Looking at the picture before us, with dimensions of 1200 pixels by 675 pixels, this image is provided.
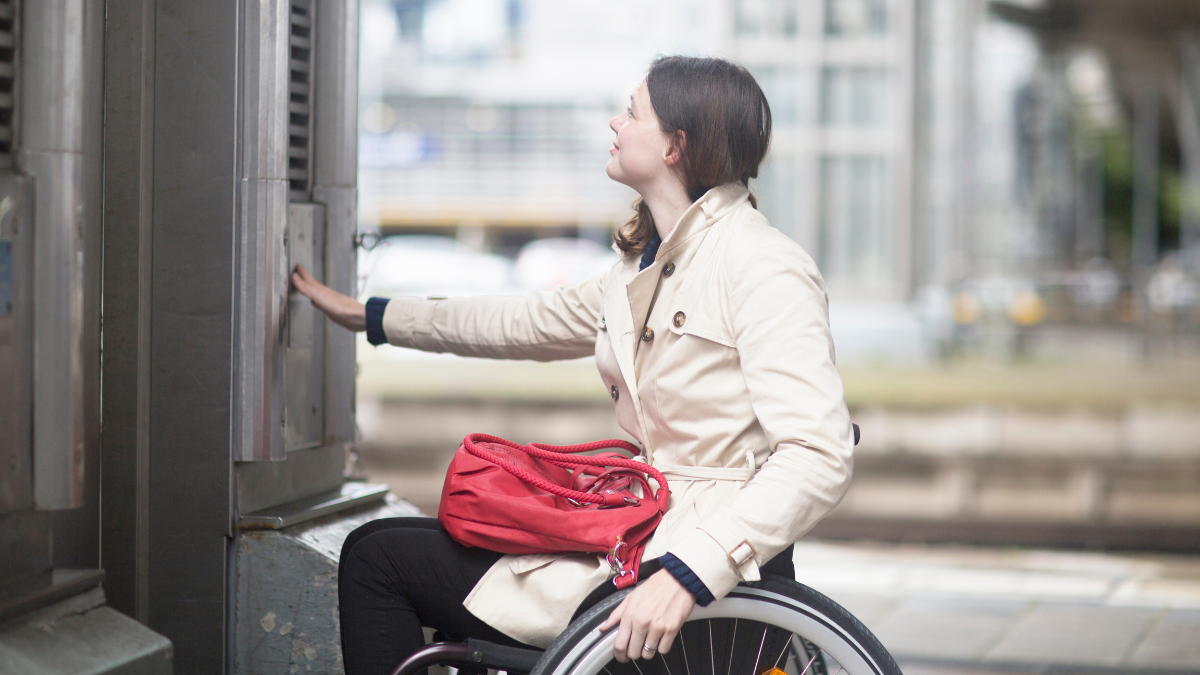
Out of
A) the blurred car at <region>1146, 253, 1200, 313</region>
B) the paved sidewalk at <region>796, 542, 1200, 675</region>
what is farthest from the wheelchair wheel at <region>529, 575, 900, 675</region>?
the blurred car at <region>1146, 253, 1200, 313</region>

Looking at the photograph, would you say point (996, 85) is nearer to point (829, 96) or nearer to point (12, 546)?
point (829, 96)

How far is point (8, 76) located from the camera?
6.93 feet

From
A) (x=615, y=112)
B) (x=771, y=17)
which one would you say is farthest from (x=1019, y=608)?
(x=615, y=112)

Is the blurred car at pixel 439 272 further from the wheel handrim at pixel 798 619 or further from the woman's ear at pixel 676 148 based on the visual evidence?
the wheel handrim at pixel 798 619

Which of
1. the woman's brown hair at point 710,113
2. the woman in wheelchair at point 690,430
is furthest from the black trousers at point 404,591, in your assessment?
the woman's brown hair at point 710,113

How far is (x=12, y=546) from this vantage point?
2.22 metres

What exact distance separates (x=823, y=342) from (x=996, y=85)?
3614cm

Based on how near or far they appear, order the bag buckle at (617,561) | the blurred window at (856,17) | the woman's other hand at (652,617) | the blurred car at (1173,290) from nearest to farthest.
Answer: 1. the woman's other hand at (652,617)
2. the bag buckle at (617,561)
3. the blurred window at (856,17)
4. the blurred car at (1173,290)

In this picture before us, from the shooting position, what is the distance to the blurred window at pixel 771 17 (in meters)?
16.4

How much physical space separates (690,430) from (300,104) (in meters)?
1.35

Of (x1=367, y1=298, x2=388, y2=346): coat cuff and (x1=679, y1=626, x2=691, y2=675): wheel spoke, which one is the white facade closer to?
(x1=367, y1=298, x2=388, y2=346): coat cuff

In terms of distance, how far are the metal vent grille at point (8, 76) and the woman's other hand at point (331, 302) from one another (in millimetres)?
737

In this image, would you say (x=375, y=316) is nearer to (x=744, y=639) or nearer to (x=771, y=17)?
(x=744, y=639)

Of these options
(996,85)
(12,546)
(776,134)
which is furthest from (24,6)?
(996,85)
